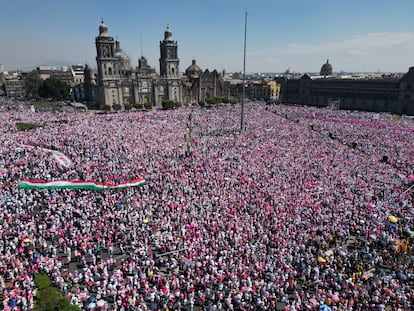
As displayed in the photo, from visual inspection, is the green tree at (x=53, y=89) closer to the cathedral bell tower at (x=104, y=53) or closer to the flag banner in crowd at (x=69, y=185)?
the cathedral bell tower at (x=104, y=53)

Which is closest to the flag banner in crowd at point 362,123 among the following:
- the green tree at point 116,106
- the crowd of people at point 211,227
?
the crowd of people at point 211,227

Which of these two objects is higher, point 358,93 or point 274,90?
point 358,93

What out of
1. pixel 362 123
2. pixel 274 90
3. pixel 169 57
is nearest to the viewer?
pixel 362 123

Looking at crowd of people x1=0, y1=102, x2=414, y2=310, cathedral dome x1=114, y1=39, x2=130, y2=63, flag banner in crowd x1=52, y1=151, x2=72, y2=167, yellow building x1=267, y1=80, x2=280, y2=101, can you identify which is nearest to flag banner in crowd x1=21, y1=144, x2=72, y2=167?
flag banner in crowd x1=52, y1=151, x2=72, y2=167

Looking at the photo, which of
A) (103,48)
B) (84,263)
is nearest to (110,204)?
(84,263)

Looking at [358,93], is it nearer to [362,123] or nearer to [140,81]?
[362,123]

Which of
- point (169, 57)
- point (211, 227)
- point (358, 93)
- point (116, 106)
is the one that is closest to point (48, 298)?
point (211, 227)
